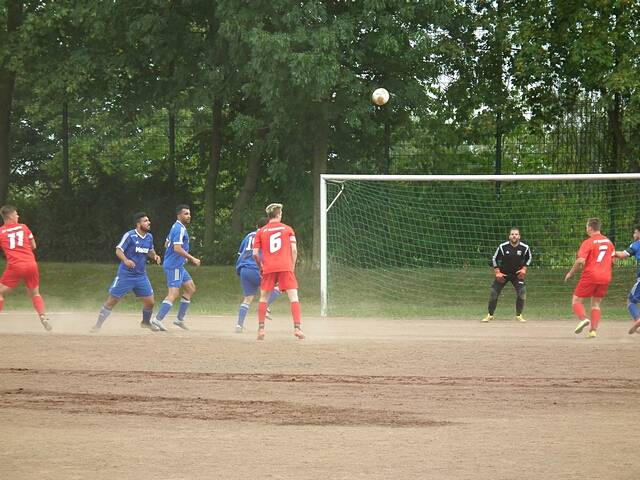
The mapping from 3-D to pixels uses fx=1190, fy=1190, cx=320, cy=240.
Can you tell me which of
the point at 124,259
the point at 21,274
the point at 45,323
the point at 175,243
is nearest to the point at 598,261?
the point at 175,243

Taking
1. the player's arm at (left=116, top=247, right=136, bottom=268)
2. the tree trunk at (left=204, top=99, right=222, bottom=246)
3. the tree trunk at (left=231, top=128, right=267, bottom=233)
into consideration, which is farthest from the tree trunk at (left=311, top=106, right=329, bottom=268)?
the player's arm at (left=116, top=247, right=136, bottom=268)

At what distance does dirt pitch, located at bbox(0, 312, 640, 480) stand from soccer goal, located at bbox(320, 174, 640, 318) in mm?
7022

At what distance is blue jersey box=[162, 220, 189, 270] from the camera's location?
18.1m

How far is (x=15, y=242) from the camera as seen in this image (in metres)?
17.9

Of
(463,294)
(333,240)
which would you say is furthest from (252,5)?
(463,294)

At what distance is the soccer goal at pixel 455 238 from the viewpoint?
81.5ft

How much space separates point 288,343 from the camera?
641 inches

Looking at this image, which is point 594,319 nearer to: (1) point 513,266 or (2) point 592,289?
(2) point 592,289

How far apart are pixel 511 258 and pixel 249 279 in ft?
18.0

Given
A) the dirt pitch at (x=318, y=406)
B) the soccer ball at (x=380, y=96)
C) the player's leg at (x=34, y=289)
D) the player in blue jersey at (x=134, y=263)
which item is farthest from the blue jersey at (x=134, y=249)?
the soccer ball at (x=380, y=96)

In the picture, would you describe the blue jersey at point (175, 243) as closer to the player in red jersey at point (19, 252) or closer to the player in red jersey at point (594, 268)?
the player in red jersey at point (19, 252)

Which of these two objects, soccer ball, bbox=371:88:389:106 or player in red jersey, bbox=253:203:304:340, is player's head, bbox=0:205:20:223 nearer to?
player in red jersey, bbox=253:203:304:340

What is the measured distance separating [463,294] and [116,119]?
1141cm

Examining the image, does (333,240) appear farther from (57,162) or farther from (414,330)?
(57,162)
